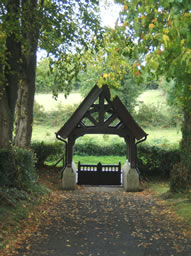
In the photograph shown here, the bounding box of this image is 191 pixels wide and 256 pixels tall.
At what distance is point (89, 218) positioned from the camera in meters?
11.0

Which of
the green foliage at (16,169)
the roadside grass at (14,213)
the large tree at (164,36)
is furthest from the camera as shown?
the green foliage at (16,169)

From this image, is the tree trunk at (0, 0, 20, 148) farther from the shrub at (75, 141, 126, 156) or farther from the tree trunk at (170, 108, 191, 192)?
the shrub at (75, 141, 126, 156)

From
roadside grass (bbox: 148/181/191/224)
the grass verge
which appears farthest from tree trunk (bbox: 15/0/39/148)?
roadside grass (bbox: 148/181/191/224)

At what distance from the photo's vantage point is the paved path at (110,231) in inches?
298

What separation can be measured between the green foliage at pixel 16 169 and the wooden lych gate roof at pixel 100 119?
3904 millimetres

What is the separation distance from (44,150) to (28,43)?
10.2 m

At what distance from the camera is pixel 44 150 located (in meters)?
21.1

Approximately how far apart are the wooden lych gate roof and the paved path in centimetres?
416

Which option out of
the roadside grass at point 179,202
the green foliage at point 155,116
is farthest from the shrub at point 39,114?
the roadside grass at point 179,202

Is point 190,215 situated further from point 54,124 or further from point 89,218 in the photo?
point 54,124

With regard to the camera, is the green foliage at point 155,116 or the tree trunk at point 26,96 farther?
the green foliage at point 155,116

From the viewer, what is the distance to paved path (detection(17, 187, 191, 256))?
298 inches

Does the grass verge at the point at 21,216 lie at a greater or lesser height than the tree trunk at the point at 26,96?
lesser

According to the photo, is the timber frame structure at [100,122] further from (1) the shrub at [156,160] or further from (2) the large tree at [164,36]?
(2) the large tree at [164,36]
